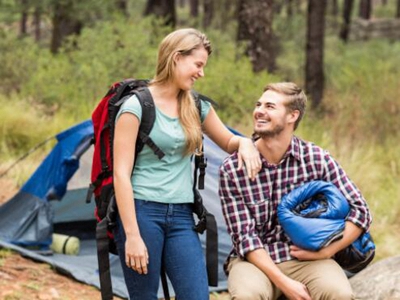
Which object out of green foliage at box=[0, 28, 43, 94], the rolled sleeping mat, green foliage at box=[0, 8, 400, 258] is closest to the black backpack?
the rolled sleeping mat

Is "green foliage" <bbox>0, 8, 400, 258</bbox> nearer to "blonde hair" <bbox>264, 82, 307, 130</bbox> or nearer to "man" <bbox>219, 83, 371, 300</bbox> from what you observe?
"man" <bbox>219, 83, 371, 300</bbox>

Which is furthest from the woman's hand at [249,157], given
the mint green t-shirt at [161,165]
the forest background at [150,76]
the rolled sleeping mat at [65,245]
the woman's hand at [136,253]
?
the forest background at [150,76]

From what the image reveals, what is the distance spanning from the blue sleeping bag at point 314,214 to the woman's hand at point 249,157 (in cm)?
23

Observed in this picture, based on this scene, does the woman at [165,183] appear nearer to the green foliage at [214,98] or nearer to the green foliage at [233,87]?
the green foliage at [214,98]

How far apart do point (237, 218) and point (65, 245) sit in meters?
2.79

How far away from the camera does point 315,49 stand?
45.7 ft

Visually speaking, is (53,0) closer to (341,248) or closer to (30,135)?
(30,135)

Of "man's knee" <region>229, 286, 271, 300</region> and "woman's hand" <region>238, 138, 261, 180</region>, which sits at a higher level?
"woman's hand" <region>238, 138, 261, 180</region>

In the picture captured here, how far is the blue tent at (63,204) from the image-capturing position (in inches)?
224

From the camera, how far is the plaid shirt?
3.70 metres

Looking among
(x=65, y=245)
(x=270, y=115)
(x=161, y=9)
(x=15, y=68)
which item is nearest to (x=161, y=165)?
(x=270, y=115)

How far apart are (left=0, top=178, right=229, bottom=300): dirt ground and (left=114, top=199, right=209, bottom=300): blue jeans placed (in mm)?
1830

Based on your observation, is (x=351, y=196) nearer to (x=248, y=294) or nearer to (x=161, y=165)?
(x=248, y=294)

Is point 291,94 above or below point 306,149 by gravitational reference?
above
